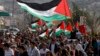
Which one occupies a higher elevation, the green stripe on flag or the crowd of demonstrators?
the green stripe on flag

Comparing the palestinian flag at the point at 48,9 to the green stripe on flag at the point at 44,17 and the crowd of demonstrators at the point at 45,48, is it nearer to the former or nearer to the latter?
the green stripe on flag at the point at 44,17

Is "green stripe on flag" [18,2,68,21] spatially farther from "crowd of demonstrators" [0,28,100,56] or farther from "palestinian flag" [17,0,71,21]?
"crowd of demonstrators" [0,28,100,56]

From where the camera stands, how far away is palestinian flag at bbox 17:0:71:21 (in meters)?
18.8

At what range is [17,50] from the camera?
16.6 m

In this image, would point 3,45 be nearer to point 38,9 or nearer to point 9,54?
point 9,54

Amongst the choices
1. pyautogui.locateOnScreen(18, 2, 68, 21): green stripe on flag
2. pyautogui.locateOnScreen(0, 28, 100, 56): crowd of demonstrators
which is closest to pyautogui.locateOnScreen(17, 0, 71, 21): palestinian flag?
pyautogui.locateOnScreen(18, 2, 68, 21): green stripe on flag

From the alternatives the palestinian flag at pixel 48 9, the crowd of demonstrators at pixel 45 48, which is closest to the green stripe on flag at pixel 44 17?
the palestinian flag at pixel 48 9

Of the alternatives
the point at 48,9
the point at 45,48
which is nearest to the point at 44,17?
the point at 48,9

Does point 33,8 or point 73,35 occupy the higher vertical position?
point 33,8

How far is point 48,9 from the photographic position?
1933 cm

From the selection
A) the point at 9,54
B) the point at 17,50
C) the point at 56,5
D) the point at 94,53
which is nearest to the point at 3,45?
the point at 9,54

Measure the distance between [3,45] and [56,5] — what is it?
19.2ft

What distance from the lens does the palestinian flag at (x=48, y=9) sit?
18828 millimetres

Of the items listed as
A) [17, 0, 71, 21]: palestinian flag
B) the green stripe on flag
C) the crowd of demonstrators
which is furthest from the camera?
[17, 0, 71, 21]: palestinian flag
